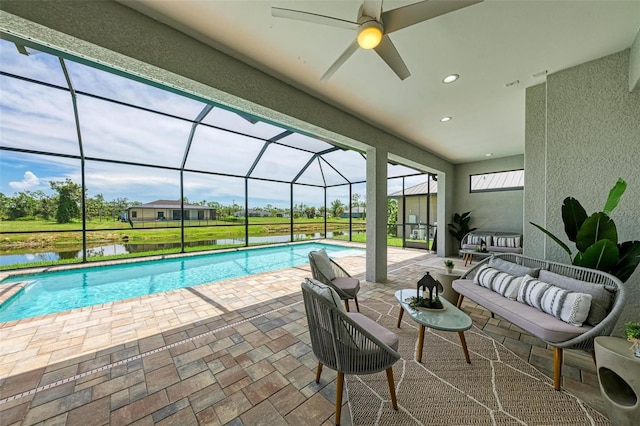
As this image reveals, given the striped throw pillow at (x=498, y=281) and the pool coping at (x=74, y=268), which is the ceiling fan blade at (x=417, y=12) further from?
→ the pool coping at (x=74, y=268)

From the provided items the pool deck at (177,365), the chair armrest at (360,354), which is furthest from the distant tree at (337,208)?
the chair armrest at (360,354)

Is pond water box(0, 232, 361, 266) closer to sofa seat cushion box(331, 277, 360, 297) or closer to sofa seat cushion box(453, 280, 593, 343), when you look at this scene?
sofa seat cushion box(331, 277, 360, 297)

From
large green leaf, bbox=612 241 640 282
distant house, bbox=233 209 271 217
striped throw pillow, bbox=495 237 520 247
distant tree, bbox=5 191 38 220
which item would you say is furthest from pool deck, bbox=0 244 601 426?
distant house, bbox=233 209 271 217

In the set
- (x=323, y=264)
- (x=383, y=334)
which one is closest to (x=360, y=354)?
(x=383, y=334)

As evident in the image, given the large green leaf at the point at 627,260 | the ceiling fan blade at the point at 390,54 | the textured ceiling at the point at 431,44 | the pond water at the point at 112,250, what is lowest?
the pond water at the point at 112,250

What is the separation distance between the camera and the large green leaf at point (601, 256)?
2197 mm

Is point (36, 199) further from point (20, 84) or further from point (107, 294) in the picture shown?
point (107, 294)

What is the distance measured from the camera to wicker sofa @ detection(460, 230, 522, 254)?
664 cm

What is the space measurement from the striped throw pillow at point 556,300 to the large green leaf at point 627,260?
613 millimetres

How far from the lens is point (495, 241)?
7027 mm

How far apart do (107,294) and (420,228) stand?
32.4ft

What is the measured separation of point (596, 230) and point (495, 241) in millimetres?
5490

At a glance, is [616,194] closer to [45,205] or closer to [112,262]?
[112,262]

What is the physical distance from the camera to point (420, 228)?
9.28 meters
